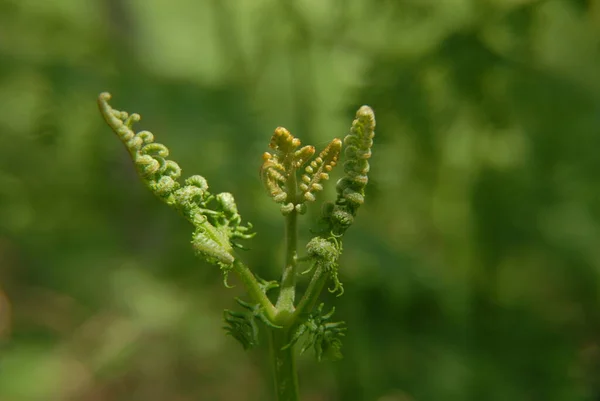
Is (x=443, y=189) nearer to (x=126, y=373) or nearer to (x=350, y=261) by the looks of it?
(x=350, y=261)

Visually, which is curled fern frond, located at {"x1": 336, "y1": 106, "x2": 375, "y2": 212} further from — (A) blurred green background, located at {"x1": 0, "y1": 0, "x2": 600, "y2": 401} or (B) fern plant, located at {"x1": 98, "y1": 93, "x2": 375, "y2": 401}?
(A) blurred green background, located at {"x1": 0, "y1": 0, "x2": 600, "y2": 401}

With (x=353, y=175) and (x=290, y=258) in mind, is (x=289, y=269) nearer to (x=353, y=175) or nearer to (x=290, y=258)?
(x=290, y=258)

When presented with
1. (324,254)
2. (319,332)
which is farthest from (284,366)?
(324,254)

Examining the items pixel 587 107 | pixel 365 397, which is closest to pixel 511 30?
pixel 587 107

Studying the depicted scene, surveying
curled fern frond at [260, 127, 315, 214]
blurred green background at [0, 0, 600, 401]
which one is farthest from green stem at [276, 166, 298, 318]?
blurred green background at [0, 0, 600, 401]

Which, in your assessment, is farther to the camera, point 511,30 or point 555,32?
point 555,32

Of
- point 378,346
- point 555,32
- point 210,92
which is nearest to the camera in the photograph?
point 378,346
